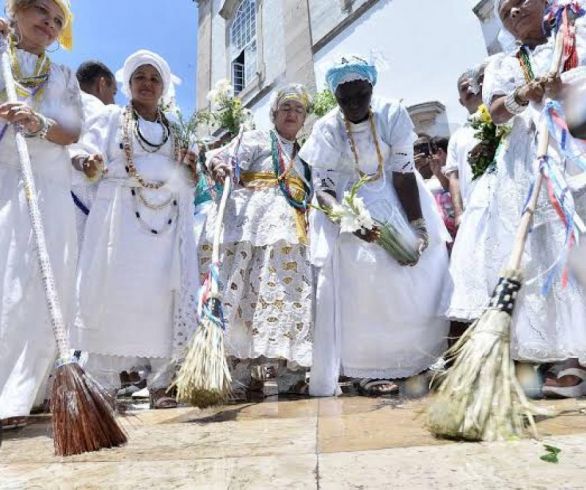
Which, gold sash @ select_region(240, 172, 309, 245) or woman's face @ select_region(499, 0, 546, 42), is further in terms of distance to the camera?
gold sash @ select_region(240, 172, 309, 245)

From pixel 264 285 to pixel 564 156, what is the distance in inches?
73.5

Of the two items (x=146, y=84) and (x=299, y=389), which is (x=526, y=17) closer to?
(x=146, y=84)

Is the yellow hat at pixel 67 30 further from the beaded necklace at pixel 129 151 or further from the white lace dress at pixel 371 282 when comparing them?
the white lace dress at pixel 371 282

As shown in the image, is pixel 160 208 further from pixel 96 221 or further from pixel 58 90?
pixel 58 90

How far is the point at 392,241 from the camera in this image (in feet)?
10.6

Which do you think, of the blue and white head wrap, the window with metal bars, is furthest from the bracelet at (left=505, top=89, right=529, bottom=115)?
the window with metal bars

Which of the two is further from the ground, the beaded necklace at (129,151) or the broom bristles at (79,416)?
the beaded necklace at (129,151)

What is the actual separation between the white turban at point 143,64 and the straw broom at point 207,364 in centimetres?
151

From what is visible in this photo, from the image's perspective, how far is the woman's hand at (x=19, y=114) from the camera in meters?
2.38

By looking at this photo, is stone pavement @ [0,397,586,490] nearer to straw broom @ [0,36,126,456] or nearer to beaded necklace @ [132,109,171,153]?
straw broom @ [0,36,126,456]

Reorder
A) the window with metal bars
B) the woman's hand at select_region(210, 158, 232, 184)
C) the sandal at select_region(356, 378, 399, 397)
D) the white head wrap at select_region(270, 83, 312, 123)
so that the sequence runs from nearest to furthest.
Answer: the sandal at select_region(356, 378, 399, 397) → the woman's hand at select_region(210, 158, 232, 184) → the white head wrap at select_region(270, 83, 312, 123) → the window with metal bars

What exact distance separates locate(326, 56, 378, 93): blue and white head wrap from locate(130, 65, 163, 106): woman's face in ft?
3.70

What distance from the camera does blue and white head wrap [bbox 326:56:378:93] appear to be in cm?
333

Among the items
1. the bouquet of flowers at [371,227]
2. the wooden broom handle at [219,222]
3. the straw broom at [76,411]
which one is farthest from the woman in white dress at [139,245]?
the straw broom at [76,411]
